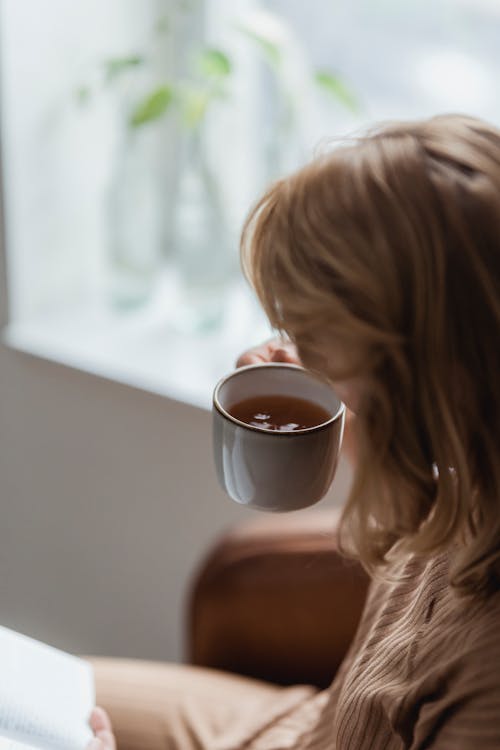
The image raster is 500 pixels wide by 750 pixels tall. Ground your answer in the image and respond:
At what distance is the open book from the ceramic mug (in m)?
0.31

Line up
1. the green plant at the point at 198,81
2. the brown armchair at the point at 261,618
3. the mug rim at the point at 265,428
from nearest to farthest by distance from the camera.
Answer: the mug rim at the point at 265,428 < the brown armchair at the point at 261,618 < the green plant at the point at 198,81

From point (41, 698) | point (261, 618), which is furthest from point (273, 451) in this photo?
point (261, 618)

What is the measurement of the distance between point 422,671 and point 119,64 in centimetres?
91

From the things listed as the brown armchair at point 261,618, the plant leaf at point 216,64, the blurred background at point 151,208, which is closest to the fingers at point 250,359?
the brown armchair at point 261,618

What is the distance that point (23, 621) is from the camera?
1.75m

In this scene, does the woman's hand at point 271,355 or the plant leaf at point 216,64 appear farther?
the plant leaf at point 216,64

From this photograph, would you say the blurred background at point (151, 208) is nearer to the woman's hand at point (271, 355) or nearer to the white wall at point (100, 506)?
the white wall at point (100, 506)

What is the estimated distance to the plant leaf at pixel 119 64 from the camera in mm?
1335

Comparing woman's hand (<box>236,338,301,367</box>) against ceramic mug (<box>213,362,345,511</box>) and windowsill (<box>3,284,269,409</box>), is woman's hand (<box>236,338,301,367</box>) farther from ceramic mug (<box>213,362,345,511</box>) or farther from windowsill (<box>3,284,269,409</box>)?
windowsill (<box>3,284,269,409</box>)

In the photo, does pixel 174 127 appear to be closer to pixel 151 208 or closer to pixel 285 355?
pixel 151 208

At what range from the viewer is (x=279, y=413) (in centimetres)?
82

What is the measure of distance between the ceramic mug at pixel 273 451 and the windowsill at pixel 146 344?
0.55 meters

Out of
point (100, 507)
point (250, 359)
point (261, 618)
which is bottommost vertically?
point (100, 507)

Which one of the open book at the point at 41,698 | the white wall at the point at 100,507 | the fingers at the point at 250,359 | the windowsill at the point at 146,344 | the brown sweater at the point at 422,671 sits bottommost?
the white wall at the point at 100,507
